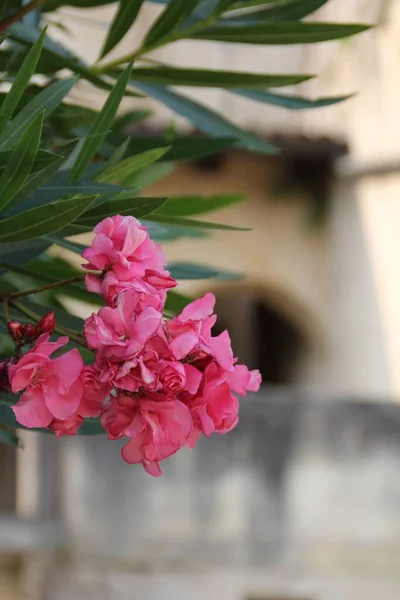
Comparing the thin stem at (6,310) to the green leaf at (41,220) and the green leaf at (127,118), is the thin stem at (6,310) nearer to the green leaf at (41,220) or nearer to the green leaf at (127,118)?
the green leaf at (41,220)

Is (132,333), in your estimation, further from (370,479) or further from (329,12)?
(329,12)

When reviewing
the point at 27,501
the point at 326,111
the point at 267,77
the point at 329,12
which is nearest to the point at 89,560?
the point at 27,501

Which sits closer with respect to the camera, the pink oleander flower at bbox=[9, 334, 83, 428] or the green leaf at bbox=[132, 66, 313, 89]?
the pink oleander flower at bbox=[9, 334, 83, 428]

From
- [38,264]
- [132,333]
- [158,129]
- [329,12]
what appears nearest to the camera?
[132,333]

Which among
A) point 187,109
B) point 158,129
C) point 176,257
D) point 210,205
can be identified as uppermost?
point 187,109

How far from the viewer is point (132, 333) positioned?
63cm

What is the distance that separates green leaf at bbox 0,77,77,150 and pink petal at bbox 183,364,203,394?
0.78ft

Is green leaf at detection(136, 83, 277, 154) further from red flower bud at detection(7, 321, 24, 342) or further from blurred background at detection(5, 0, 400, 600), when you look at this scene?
blurred background at detection(5, 0, 400, 600)

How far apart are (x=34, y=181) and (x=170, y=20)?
0.39 metres

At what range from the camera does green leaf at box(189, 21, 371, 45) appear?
1043 millimetres

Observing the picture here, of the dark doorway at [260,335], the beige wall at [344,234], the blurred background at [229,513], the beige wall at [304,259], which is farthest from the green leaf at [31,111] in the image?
the dark doorway at [260,335]

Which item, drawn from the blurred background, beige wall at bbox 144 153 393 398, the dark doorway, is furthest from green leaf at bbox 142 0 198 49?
the dark doorway

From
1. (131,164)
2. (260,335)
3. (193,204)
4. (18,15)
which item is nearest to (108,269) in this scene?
(131,164)

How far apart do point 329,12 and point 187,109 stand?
15.7 feet
